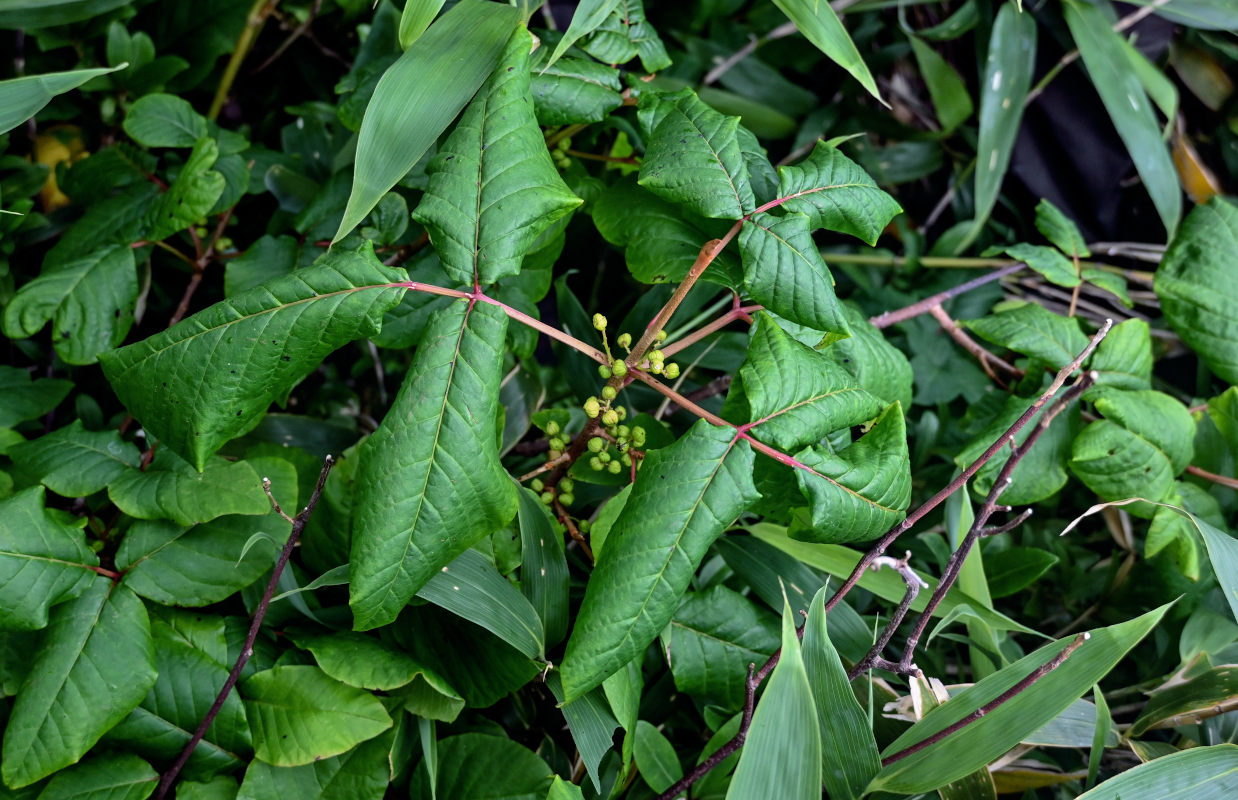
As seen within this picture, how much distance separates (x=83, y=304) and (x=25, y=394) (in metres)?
0.17

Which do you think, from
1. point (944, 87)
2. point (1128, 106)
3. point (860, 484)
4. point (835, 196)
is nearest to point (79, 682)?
point (860, 484)

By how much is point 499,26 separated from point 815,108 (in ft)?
2.64

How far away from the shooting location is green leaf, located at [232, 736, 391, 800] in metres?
0.84

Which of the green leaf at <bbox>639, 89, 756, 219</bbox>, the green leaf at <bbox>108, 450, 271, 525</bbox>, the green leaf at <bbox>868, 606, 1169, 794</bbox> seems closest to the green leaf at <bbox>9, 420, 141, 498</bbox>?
the green leaf at <bbox>108, 450, 271, 525</bbox>

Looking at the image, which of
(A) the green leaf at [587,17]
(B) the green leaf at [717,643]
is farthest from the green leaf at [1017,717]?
(A) the green leaf at [587,17]

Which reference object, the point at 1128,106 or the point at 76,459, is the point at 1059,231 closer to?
the point at 1128,106

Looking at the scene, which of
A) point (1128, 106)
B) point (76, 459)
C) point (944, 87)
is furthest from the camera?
point (944, 87)

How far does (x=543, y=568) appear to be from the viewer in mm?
904

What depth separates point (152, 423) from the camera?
770 mm

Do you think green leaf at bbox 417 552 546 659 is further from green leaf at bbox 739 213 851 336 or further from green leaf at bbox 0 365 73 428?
green leaf at bbox 0 365 73 428

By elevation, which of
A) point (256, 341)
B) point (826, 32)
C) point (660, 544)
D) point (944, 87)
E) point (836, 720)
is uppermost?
point (826, 32)

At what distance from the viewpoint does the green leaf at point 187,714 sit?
85 cm

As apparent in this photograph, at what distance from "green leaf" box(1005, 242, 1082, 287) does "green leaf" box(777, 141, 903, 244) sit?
1.31 feet

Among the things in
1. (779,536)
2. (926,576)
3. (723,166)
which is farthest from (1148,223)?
(723,166)
